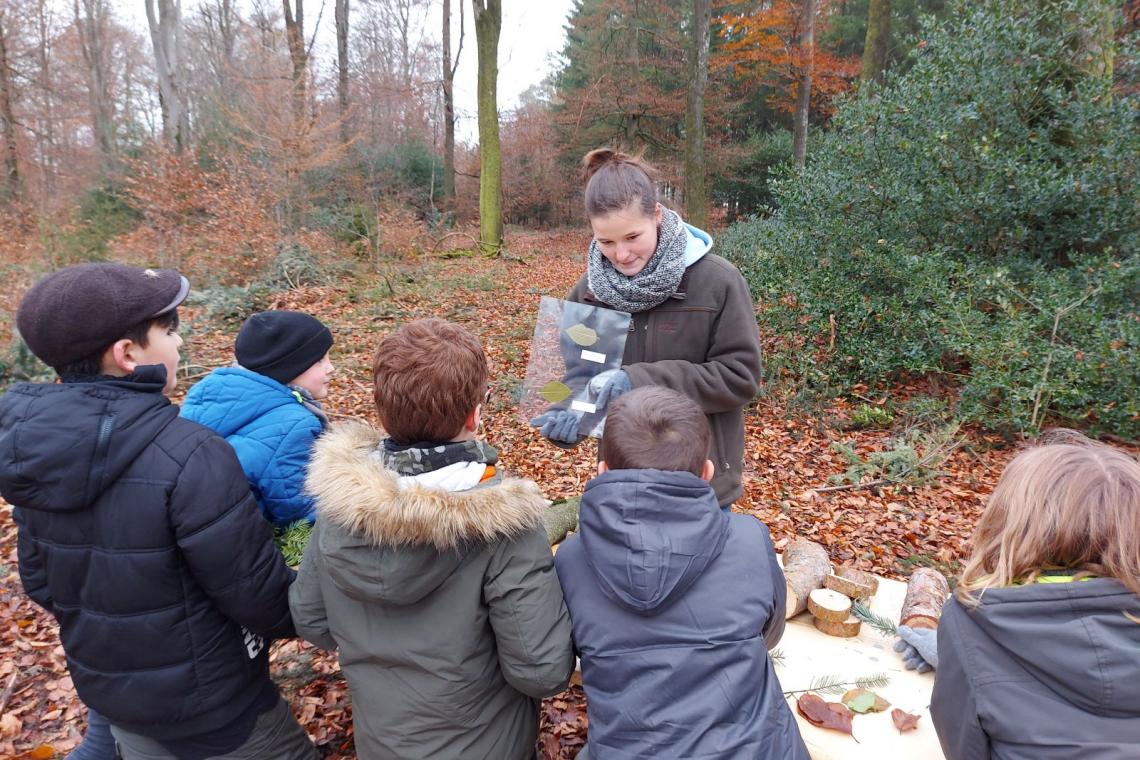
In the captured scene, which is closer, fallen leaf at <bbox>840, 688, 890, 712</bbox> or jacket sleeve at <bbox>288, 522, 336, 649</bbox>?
jacket sleeve at <bbox>288, 522, 336, 649</bbox>

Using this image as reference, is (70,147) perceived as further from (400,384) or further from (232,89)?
(400,384)

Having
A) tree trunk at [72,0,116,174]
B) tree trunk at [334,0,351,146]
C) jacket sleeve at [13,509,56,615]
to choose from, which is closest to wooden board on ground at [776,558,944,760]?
jacket sleeve at [13,509,56,615]

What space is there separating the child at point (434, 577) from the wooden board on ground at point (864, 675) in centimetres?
110

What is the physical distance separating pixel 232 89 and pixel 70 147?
15.0 feet

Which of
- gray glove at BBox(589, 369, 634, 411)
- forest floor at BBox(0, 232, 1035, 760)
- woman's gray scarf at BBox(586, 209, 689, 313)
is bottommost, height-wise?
forest floor at BBox(0, 232, 1035, 760)

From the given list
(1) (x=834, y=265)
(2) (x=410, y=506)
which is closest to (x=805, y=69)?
(1) (x=834, y=265)

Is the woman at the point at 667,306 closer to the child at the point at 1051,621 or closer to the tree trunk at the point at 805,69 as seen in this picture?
the child at the point at 1051,621

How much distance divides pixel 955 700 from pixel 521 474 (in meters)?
4.13

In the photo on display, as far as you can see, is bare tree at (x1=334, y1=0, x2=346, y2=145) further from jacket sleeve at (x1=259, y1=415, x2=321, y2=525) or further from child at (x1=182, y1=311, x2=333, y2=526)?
jacket sleeve at (x1=259, y1=415, x2=321, y2=525)

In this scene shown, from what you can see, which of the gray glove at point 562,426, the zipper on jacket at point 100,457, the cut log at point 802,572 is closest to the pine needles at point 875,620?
the cut log at point 802,572

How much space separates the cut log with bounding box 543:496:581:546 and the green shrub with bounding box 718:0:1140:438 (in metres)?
4.08

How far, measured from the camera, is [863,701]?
7.07ft

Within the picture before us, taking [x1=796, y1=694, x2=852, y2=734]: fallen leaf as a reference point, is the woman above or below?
above

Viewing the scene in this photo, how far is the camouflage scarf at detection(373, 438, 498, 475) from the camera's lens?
5.26 feet
